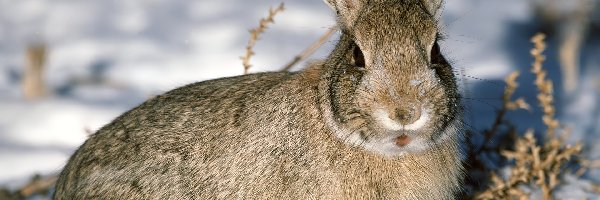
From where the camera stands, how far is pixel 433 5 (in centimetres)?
354

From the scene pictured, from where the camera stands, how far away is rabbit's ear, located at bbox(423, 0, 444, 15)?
139 inches

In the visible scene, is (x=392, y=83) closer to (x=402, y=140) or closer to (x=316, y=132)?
(x=402, y=140)

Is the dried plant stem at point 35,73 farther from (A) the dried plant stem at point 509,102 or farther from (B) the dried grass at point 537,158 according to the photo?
(B) the dried grass at point 537,158

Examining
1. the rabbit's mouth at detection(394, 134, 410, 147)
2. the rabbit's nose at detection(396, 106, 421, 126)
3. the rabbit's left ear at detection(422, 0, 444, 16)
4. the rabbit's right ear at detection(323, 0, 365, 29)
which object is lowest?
the rabbit's mouth at detection(394, 134, 410, 147)

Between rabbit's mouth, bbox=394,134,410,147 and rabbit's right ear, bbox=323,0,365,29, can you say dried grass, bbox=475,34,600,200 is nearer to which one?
rabbit's right ear, bbox=323,0,365,29

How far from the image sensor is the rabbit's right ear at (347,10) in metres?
3.46

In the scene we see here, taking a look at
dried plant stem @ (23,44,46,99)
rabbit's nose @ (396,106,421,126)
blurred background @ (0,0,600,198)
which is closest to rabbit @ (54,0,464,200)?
rabbit's nose @ (396,106,421,126)

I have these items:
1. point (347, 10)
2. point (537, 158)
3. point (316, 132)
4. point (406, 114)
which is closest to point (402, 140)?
point (406, 114)

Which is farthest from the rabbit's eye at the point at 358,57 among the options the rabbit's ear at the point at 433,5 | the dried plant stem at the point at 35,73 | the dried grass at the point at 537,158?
the dried plant stem at the point at 35,73

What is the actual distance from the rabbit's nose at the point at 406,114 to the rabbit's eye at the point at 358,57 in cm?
31

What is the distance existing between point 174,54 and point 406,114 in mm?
5005

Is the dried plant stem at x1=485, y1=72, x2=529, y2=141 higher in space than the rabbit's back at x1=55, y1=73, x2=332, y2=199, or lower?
lower

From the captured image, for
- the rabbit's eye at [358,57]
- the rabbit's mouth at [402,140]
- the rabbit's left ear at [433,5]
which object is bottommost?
the rabbit's mouth at [402,140]

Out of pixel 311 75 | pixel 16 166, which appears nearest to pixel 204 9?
pixel 16 166
